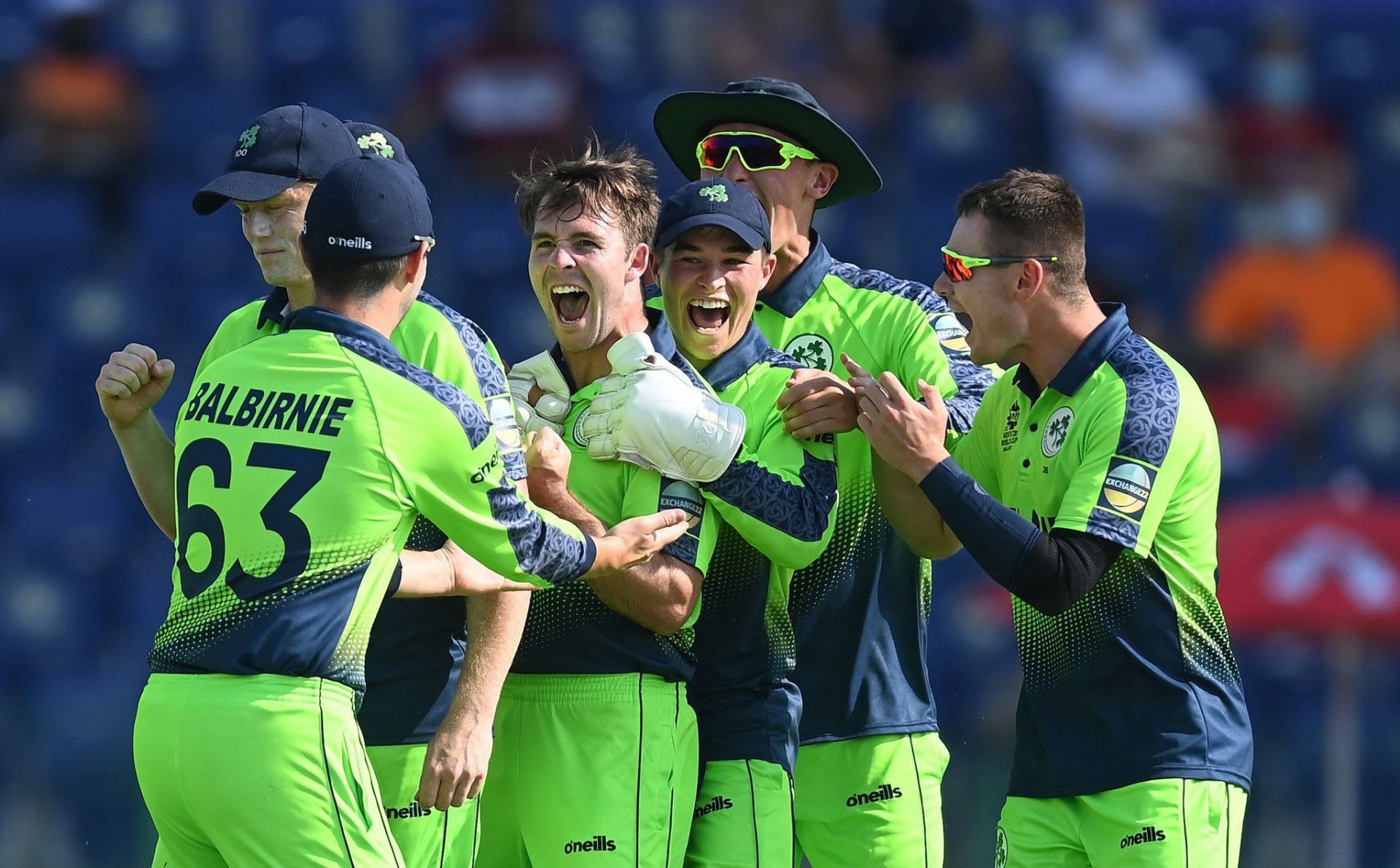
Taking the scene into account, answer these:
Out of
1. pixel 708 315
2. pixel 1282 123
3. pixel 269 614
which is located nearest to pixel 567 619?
pixel 708 315

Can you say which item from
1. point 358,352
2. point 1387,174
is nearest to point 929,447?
point 358,352

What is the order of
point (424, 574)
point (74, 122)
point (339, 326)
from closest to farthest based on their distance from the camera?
point (339, 326) < point (424, 574) < point (74, 122)

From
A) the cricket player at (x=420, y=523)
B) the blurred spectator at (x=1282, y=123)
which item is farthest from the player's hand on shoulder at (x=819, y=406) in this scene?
the blurred spectator at (x=1282, y=123)

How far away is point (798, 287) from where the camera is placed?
18.1 feet

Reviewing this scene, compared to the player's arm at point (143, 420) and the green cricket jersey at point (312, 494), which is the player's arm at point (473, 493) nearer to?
the green cricket jersey at point (312, 494)

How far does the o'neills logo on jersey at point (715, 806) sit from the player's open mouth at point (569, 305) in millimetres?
A: 1240

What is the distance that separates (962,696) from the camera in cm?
1020

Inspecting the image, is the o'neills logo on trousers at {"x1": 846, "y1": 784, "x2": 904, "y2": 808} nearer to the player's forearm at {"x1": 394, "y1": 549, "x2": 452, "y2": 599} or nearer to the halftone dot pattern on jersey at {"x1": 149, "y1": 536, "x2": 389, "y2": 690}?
the player's forearm at {"x1": 394, "y1": 549, "x2": 452, "y2": 599}

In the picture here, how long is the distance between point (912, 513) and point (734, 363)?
2.15 ft

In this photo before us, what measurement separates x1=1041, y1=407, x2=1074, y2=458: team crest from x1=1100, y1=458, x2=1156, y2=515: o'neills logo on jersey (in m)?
0.23

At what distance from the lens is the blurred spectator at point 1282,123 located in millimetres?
12734

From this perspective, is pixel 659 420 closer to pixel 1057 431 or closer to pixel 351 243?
pixel 351 243

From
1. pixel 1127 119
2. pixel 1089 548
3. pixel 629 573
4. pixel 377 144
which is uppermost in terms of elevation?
pixel 1127 119

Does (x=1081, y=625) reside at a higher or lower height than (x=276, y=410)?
lower
